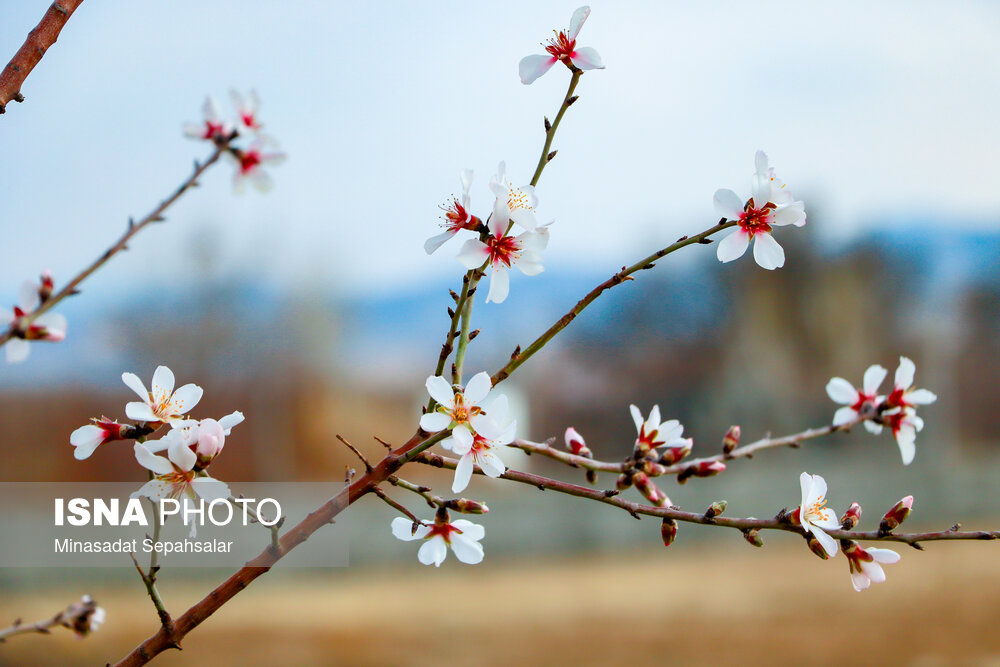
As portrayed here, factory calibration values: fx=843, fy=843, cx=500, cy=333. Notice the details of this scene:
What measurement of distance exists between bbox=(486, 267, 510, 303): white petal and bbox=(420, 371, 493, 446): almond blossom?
0.19ft

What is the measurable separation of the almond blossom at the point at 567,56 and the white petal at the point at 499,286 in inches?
6.6

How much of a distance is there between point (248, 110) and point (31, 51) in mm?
232

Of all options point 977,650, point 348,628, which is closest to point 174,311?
point 348,628

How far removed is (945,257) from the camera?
40.2 ft

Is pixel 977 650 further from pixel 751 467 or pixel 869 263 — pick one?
pixel 869 263

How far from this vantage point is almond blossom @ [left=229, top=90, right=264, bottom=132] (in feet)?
1.54

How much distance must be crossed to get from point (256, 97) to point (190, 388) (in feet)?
0.72

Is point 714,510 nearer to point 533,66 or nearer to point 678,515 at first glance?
point 678,515

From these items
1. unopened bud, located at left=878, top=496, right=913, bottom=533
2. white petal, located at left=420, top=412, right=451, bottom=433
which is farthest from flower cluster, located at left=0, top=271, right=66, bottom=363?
unopened bud, located at left=878, top=496, right=913, bottom=533

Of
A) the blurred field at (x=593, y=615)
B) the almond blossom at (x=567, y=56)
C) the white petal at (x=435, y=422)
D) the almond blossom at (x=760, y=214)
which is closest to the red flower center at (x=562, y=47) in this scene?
the almond blossom at (x=567, y=56)

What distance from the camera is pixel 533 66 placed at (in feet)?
2.11

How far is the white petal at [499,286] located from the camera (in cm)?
56

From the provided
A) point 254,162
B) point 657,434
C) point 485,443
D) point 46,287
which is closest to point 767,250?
point 657,434

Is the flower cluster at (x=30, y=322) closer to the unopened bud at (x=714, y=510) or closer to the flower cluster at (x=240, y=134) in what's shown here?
the flower cluster at (x=240, y=134)
